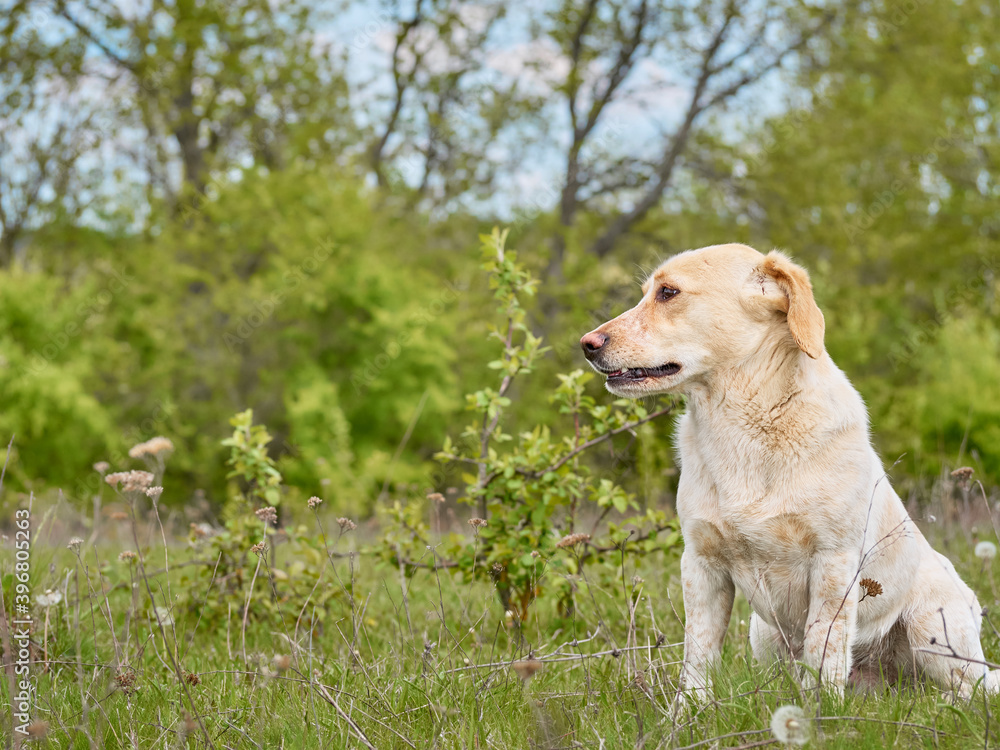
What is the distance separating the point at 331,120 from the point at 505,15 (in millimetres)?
4745

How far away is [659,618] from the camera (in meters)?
4.64

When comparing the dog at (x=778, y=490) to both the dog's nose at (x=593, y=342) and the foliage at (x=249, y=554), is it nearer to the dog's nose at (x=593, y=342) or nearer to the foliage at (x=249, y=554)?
the dog's nose at (x=593, y=342)

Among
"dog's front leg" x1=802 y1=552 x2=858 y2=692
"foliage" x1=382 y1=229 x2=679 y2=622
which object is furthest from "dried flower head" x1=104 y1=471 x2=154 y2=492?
"dog's front leg" x1=802 y1=552 x2=858 y2=692

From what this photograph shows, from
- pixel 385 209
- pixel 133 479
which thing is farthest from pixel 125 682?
pixel 385 209

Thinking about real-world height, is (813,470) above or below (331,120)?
below

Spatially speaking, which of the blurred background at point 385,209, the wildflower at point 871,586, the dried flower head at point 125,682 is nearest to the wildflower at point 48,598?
the dried flower head at point 125,682

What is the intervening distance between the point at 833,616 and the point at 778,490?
0.47 metres

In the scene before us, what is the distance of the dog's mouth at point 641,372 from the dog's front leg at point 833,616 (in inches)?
34.4

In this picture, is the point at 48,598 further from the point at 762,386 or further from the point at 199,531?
the point at 762,386

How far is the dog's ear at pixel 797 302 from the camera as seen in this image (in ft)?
9.77

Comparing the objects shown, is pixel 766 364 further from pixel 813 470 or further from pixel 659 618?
pixel 659 618

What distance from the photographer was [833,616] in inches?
111

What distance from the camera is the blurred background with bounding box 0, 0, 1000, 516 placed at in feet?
51.2

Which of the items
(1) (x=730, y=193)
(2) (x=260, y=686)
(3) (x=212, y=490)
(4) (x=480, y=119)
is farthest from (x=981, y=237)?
(2) (x=260, y=686)
